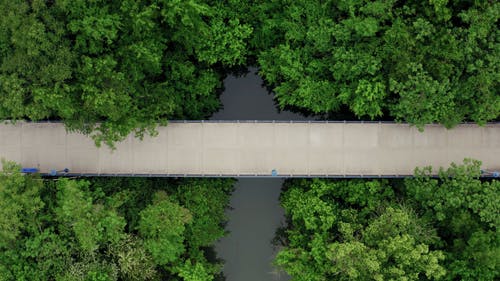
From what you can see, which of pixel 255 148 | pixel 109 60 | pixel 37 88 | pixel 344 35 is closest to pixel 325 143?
pixel 255 148

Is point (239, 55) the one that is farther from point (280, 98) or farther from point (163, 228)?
point (163, 228)

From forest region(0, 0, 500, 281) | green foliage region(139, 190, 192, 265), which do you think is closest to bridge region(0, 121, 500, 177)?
forest region(0, 0, 500, 281)

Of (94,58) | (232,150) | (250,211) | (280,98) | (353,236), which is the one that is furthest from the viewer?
(250,211)

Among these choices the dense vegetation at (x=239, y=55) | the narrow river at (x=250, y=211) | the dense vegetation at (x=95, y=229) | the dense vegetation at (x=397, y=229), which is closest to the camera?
the dense vegetation at (x=239, y=55)

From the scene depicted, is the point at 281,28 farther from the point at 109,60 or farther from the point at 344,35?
the point at 109,60

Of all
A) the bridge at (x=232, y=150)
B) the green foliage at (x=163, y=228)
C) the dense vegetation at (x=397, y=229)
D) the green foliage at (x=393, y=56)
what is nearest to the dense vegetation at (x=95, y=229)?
the green foliage at (x=163, y=228)

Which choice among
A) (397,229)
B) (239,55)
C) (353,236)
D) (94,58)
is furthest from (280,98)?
(94,58)

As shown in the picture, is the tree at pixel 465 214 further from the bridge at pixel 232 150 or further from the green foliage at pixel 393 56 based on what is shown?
the green foliage at pixel 393 56
